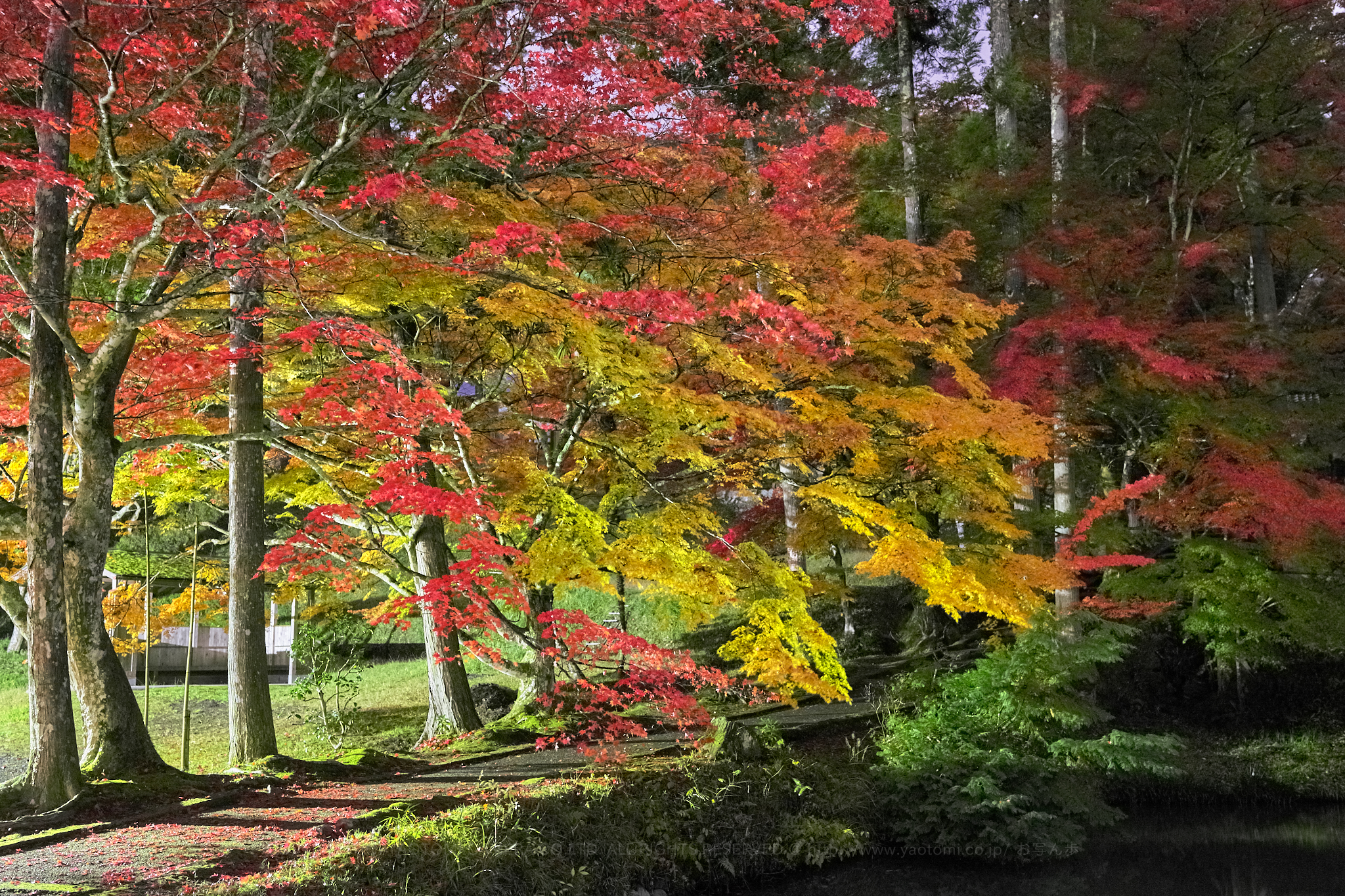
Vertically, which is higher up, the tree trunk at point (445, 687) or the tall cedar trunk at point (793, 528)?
the tall cedar trunk at point (793, 528)

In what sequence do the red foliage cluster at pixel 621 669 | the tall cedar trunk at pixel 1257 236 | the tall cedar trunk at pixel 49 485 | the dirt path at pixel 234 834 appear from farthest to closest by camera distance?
the tall cedar trunk at pixel 1257 236, the red foliage cluster at pixel 621 669, the tall cedar trunk at pixel 49 485, the dirt path at pixel 234 834

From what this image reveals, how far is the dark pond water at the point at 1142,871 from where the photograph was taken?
8773mm

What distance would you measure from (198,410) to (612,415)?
5306 mm

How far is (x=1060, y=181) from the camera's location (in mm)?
13000

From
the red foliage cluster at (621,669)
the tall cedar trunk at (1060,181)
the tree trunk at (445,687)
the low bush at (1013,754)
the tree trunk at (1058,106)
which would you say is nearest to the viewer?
the red foliage cluster at (621,669)

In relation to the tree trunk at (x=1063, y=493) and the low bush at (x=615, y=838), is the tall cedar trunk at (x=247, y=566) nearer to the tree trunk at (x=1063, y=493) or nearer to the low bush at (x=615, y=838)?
the low bush at (x=615, y=838)

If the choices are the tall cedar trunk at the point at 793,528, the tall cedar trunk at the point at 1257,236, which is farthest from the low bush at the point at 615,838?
the tall cedar trunk at the point at 1257,236

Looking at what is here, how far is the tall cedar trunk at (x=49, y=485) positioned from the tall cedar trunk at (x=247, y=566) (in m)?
1.89

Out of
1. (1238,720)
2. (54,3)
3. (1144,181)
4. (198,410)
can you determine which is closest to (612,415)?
(198,410)

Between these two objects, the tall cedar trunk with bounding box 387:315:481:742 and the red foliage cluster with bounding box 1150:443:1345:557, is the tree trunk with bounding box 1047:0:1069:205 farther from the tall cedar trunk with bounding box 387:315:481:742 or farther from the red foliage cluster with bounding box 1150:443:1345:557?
the tall cedar trunk with bounding box 387:315:481:742

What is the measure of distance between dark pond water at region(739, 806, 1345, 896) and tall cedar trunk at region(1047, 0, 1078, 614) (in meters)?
2.93

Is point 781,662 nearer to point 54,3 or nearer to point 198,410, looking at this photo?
point 198,410

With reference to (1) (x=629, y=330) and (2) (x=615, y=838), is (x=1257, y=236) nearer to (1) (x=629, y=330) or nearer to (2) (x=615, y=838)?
(1) (x=629, y=330)

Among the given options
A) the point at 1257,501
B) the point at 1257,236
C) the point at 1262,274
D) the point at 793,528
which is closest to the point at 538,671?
the point at 793,528
